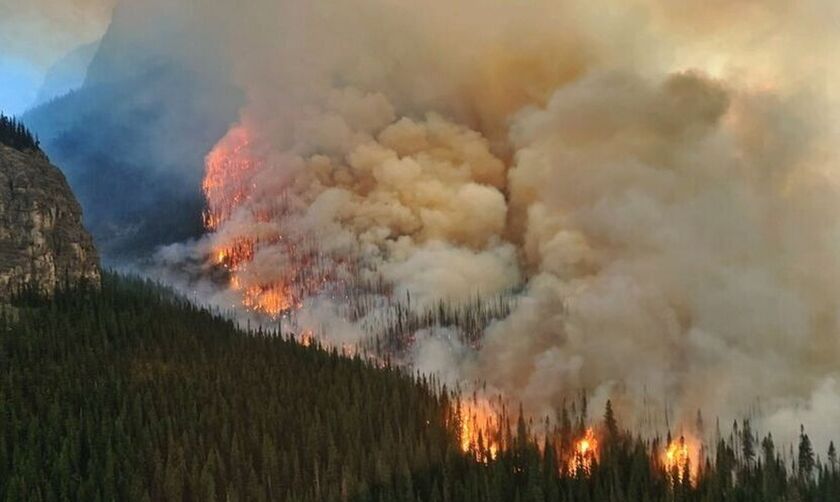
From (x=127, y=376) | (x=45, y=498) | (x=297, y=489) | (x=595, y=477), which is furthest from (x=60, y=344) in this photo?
(x=595, y=477)

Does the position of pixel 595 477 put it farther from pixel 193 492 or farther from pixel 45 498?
pixel 45 498

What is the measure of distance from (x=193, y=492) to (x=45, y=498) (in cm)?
2531

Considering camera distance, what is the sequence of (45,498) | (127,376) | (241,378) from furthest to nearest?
(241,378) → (127,376) → (45,498)

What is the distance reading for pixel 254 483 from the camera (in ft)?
467

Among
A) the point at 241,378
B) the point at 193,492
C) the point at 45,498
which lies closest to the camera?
the point at 45,498

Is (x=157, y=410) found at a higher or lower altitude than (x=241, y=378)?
lower

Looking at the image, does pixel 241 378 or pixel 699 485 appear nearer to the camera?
pixel 699 485

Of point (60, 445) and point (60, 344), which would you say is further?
point (60, 344)

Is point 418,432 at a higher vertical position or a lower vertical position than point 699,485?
higher

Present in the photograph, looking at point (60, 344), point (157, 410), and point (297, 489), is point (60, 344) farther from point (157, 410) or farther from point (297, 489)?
point (297, 489)

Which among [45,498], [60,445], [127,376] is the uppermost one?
[127,376]

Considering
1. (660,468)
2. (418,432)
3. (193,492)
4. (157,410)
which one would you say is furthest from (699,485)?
(157,410)

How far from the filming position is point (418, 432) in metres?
191

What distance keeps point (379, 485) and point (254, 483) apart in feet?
94.6
